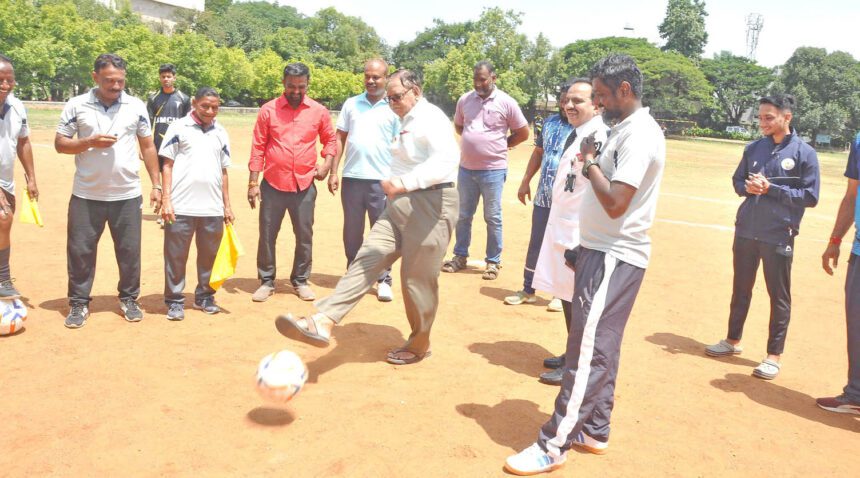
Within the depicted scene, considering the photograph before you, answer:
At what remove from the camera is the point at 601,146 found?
3971 mm

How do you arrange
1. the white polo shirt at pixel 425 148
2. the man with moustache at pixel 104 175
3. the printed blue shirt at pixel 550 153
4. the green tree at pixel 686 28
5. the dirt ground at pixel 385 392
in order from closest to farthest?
the dirt ground at pixel 385 392
the white polo shirt at pixel 425 148
the man with moustache at pixel 104 175
the printed blue shirt at pixel 550 153
the green tree at pixel 686 28

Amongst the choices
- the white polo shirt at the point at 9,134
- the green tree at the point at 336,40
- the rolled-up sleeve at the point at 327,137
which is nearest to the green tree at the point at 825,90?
the green tree at the point at 336,40

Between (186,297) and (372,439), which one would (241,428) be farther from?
(186,297)

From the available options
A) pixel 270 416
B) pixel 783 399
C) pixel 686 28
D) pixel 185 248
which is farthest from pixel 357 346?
pixel 686 28

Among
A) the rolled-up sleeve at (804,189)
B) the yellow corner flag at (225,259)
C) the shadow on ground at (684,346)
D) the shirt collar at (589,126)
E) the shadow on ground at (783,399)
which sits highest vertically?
the shirt collar at (589,126)

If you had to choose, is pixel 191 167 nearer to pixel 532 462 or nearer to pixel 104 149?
pixel 104 149

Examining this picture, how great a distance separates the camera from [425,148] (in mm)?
5242

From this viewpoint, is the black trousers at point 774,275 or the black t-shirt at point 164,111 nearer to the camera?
the black trousers at point 774,275

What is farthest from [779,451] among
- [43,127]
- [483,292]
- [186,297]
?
[43,127]

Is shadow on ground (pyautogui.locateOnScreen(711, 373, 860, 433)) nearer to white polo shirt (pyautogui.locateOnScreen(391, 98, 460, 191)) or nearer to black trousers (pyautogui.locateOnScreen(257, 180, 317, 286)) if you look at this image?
white polo shirt (pyautogui.locateOnScreen(391, 98, 460, 191))

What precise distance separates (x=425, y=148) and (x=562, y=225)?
4.25 feet

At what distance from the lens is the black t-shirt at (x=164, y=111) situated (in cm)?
978

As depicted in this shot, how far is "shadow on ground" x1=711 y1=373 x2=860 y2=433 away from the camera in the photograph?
4.93 m

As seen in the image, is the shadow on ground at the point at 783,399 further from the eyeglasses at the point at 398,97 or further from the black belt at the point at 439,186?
the eyeglasses at the point at 398,97
